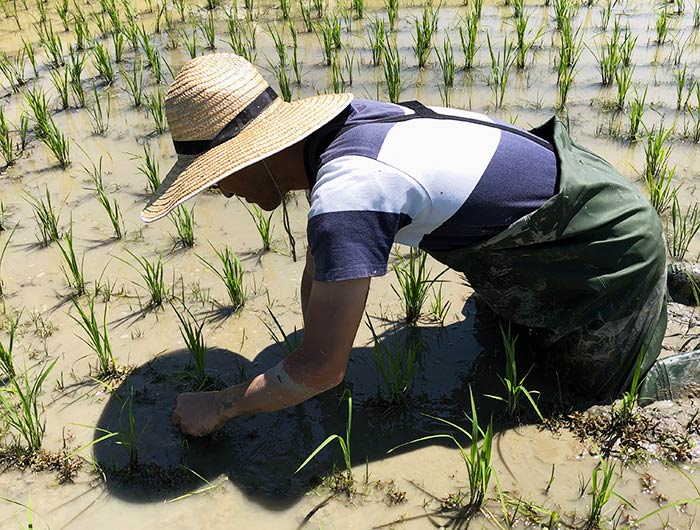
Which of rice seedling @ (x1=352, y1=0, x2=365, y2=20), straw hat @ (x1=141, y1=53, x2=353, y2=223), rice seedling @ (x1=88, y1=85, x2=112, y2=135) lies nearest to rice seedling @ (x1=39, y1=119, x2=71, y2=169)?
rice seedling @ (x1=88, y1=85, x2=112, y2=135)

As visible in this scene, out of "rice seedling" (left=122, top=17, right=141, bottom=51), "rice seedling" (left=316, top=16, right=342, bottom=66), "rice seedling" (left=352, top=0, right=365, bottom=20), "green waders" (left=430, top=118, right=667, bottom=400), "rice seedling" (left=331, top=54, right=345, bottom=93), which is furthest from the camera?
"rice seedling" (left=352, top=0, right=365, bottom=20)

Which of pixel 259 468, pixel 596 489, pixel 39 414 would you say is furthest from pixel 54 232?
pixel 596 489

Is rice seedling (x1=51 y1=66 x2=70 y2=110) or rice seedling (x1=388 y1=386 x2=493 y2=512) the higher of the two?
rice seedling (x1=51 y1=66 x2=70 y2=110)

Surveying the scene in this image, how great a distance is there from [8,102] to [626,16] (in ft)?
13.4

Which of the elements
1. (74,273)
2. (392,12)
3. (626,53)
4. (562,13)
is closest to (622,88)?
(626,53)

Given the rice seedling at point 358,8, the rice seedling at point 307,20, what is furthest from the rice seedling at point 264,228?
the rice seedling at point 358,8

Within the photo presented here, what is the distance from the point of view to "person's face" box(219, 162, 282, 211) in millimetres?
Answer: 1952

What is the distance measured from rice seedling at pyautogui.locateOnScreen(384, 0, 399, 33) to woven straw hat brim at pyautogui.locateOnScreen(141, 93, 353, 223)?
11.2 feet

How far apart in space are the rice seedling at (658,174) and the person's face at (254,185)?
1792mm

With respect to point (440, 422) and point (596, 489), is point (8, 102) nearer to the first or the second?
point (440, 422)

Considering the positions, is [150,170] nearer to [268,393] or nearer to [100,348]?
[100,348]

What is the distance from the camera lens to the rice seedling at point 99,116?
419cm

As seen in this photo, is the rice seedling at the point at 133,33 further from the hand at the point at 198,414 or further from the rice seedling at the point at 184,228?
the hand at the point at 198,414

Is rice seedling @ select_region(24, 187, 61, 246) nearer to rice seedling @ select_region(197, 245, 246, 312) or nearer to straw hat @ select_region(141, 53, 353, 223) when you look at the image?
rice seedling @ select_region(197, 245, 246, 312)
